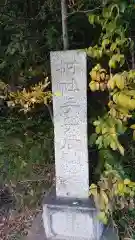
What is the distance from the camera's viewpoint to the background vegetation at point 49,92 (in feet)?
6.40

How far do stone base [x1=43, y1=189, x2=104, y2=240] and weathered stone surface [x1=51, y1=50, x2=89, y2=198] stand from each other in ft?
0.29

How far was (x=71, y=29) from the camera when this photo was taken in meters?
2.55

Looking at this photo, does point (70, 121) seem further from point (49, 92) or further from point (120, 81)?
point (120, 81)

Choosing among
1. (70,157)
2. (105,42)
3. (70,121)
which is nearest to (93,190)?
(70,157)

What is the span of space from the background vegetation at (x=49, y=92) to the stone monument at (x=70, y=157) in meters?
0.11

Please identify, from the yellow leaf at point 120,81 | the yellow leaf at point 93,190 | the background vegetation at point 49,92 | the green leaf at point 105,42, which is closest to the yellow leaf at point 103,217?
the background vegetation at point 49,92

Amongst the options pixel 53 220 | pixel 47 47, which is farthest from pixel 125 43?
pixel 53 220

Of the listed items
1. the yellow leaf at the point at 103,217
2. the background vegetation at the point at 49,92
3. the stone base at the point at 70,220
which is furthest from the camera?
the stone base at the point at 70,220

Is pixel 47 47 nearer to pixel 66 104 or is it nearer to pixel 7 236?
pixel 66 104

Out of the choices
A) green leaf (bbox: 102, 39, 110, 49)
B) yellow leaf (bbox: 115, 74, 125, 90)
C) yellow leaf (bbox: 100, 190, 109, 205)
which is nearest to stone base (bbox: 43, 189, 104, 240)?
yellow leaf (bbox: 100, 190, 109, 205)

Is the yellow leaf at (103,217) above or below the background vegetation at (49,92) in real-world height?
below

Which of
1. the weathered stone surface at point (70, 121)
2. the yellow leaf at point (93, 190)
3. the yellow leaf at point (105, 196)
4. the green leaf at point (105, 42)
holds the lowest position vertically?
the yellow leaf at point (105, 196)

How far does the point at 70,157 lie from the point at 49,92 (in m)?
0.53

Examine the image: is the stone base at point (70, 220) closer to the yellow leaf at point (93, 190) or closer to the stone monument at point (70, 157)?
the stone monument at point (70, 157)
